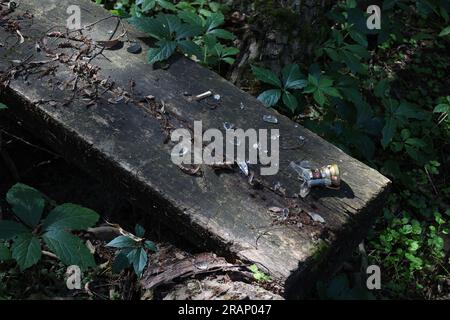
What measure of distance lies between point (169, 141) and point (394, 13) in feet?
10.0

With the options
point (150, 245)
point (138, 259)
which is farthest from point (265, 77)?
point (138, 259)

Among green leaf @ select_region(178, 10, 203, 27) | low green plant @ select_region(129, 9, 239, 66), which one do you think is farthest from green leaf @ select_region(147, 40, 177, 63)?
green leaf @ select_region(178, 10, 203, 27)

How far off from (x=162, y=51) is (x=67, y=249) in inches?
54.1

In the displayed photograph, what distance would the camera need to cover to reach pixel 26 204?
7.55 ft

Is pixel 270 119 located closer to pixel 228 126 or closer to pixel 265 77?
pixel 228 126

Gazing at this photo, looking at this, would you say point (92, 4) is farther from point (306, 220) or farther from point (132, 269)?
point (306, 220)

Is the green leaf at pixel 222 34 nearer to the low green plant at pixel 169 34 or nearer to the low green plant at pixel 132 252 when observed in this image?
the low green plant at pixel 169 34

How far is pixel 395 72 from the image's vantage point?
432cm

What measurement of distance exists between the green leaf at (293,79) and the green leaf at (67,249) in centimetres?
165

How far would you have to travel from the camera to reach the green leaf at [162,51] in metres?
3.01

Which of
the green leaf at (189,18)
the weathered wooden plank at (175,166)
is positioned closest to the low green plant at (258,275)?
the weathered wooden plank at (175,166)

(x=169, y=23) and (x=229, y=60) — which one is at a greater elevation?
(x=169, y=23)

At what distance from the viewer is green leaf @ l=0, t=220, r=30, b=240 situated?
2213 mm
